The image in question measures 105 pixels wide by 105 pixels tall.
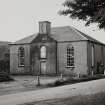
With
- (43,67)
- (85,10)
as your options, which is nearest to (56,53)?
(43,67)

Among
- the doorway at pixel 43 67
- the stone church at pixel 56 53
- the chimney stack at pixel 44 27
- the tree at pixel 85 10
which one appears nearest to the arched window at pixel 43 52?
the stone church at pixel 56 53

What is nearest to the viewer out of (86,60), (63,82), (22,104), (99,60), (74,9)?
(22,104)

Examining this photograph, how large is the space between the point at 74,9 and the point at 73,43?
107 feet

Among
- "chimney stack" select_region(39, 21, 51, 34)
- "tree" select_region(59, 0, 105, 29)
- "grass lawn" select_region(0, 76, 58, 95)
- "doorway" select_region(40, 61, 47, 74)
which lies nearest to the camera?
"tree" select_region(59, 0, 105, 29)

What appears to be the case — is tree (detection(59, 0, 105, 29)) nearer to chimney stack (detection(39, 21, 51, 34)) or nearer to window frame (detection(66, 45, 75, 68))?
window frame (detection(66, 45, 75, 68))

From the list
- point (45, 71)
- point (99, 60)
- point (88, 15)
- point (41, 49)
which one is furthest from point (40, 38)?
point (88, 15)

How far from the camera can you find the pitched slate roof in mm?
48416

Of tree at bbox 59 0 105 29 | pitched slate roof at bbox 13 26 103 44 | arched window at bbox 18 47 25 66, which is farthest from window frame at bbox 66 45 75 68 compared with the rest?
tree at bbox 59 0 105 29

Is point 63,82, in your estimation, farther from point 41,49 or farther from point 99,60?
point 99,60

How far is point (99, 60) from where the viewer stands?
55.9 metres

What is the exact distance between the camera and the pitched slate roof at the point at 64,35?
159ft

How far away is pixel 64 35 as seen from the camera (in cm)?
5031

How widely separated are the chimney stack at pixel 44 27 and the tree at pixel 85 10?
35.1 m

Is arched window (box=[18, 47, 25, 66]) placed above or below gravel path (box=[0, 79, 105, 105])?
above
